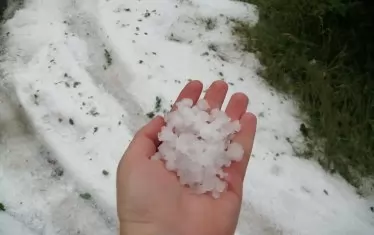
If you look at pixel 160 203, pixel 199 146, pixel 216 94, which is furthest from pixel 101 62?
pixel 160 203

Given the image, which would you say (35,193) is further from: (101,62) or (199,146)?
(199,146)

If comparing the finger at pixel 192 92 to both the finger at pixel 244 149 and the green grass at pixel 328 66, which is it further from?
the green grass at pixel 328 66

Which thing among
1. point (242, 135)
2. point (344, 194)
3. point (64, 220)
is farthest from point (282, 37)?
point (64, 220)

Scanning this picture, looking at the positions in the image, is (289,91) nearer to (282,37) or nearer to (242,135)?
(282,37)

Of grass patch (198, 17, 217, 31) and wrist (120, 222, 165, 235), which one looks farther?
grass patch (198, 17, 217, 31)

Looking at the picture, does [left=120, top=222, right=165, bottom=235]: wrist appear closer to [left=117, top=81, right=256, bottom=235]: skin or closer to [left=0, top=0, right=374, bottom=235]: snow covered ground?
[left=117, top=81, right=256, bottom=235]: skin

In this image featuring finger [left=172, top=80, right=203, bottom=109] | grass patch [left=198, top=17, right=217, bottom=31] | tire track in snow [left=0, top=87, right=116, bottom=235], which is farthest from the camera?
grass patch [left=198, top=17, right=217, bottom=31]

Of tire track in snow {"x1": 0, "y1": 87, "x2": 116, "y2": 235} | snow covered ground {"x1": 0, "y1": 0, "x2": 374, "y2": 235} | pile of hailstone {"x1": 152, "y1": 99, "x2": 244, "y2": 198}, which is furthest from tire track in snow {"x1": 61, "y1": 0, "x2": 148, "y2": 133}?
pile of hailstone {"x1": 152, "y1": 99, "x2": 244, "y2": 198}
